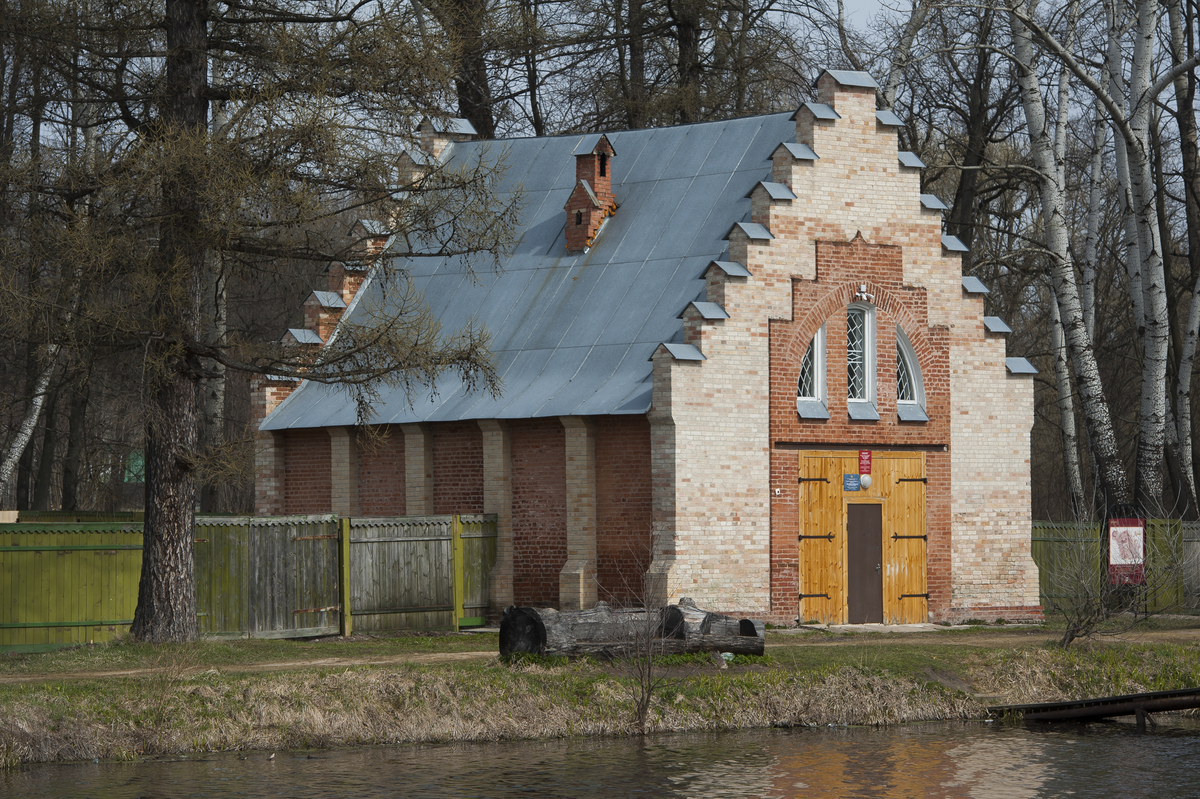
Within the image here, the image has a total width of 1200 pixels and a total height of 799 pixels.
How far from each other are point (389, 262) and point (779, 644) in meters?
7.05

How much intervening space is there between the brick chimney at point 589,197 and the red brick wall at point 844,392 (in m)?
4.39

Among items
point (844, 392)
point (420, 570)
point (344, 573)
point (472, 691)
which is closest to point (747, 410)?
point (844, 392)

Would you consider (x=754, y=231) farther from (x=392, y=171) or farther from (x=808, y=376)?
(x=392, y=171)

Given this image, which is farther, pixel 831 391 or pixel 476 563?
pixel 476 563

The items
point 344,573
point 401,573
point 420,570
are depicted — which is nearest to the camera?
point 344,573

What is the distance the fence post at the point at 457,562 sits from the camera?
23.6 metres

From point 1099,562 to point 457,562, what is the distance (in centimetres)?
930

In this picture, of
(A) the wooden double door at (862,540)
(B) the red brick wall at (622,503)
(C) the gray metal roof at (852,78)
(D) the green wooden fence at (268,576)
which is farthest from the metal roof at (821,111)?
(D) the green wooden fence at (268,576)

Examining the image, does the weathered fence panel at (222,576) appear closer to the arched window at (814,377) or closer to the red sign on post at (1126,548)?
the arched window at (814,377)

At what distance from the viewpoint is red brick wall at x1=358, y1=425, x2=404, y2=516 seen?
25534 mm

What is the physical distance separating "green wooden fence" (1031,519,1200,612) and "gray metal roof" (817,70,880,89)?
741 centimetres

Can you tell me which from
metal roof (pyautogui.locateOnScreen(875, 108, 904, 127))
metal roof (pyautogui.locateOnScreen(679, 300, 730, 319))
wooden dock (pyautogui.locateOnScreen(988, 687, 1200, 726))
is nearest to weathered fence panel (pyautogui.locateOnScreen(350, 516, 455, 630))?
metal roof (pyautogui.locateOnScreen(679, 300, 730, 319))

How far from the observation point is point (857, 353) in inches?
949

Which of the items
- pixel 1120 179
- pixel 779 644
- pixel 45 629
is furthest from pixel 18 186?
pixel 1120 179
